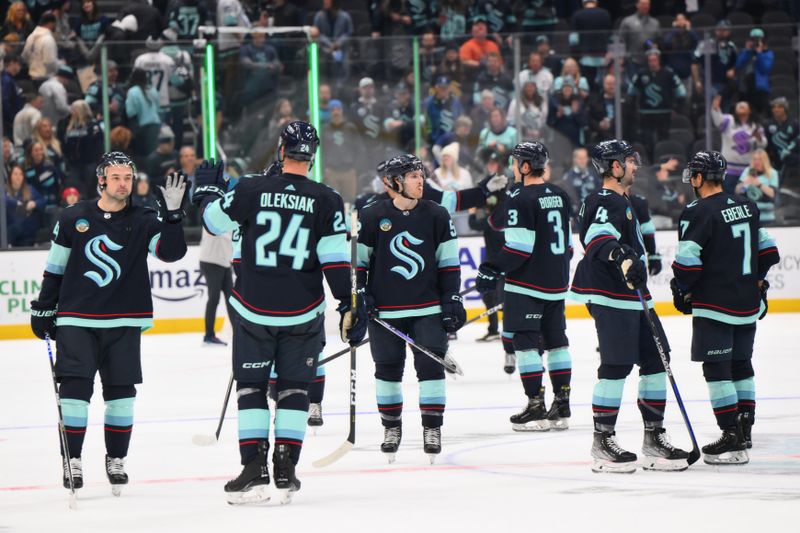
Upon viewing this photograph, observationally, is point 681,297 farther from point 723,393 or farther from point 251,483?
point 251,483

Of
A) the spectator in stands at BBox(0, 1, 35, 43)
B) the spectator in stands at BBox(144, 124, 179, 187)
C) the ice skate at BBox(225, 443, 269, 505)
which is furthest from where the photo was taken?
the spectator in stands at BBox(0, 1, 35, 43)

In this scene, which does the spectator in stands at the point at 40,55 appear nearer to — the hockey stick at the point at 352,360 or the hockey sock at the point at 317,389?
the hockey sock at the point at 317,389

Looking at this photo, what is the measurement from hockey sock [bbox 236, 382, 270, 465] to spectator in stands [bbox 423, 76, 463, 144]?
331 inches

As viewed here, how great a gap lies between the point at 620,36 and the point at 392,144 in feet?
8.31

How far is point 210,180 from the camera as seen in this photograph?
5617 mm

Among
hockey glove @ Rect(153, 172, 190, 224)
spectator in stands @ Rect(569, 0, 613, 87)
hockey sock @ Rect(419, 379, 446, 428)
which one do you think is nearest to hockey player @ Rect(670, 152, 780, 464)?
hockey sock @ Rect(419, 379, 446, 428)

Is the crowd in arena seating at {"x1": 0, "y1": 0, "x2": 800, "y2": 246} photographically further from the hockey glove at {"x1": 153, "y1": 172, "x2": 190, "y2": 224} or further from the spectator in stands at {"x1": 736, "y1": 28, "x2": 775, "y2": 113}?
the hockey glove at {"x1": 153, "y1": 172, "x2": 190, "y2": 224}

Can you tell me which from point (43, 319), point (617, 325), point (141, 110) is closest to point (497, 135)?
point (141, 110)

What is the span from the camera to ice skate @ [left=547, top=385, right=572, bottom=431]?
731 cm

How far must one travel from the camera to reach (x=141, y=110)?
43.5 feet

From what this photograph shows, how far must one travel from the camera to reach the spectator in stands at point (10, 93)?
1293cm

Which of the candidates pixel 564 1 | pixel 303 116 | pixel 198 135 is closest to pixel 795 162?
pixel 564 1

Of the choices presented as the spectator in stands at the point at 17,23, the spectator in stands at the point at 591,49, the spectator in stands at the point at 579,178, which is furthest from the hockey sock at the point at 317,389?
the spectator in stands at the point at 17,23

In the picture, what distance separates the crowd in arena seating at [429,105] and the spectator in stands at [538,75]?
0.5 inches
